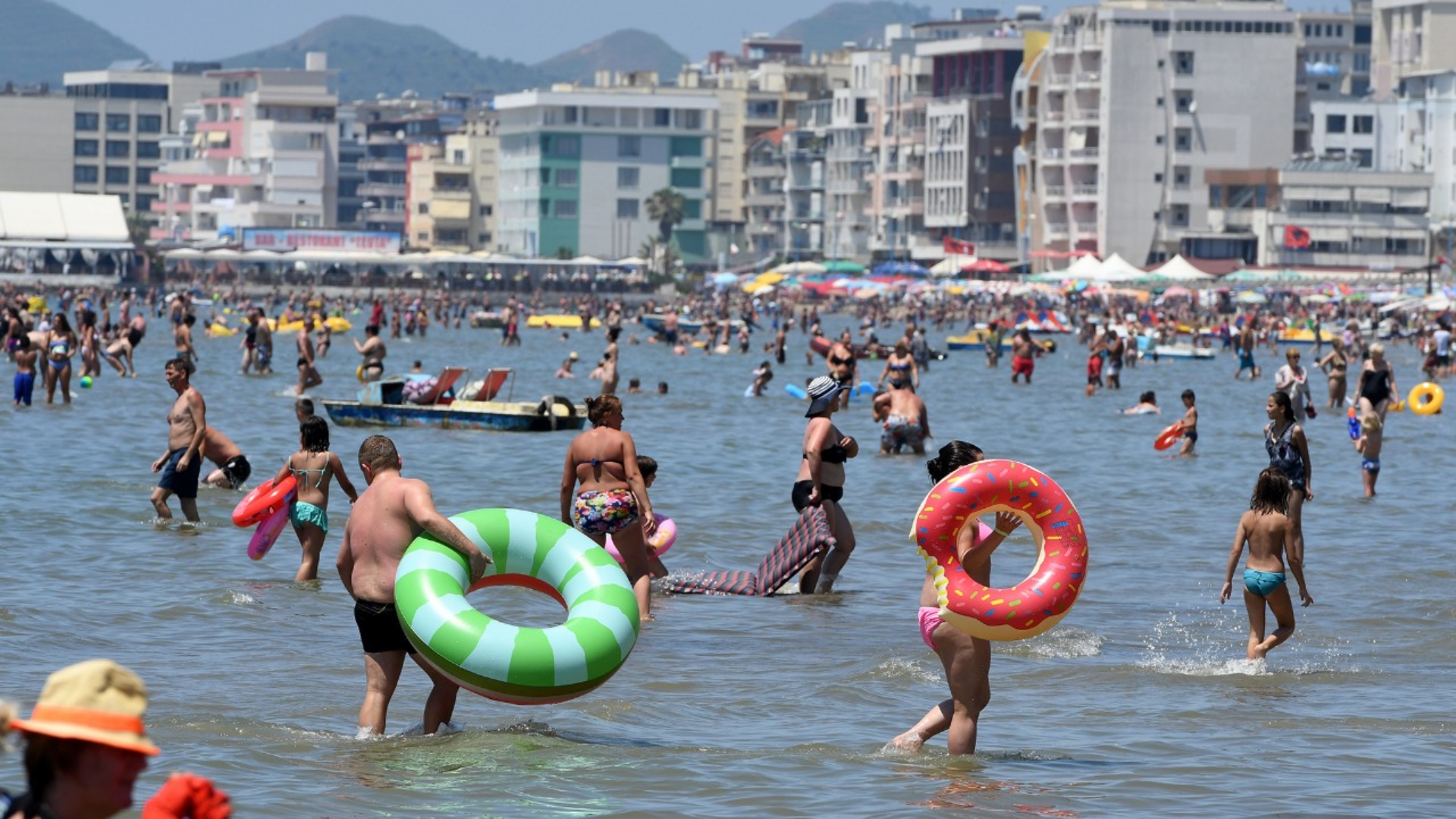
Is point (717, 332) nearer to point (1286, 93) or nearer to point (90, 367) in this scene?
point (90, 367)

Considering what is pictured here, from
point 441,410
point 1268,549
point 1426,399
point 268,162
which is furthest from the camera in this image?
point 268,162

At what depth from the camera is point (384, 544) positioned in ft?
26.1

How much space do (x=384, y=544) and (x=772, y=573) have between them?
5716 mm

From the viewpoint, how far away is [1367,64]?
490 ft

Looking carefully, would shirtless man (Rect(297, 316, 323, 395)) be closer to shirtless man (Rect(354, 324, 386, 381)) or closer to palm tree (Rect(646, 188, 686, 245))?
shirtless man (Rect(354, 324, 386, 381))

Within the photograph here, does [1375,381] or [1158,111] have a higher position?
[1158,111]

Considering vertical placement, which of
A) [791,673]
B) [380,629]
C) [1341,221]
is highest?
[1341,221]

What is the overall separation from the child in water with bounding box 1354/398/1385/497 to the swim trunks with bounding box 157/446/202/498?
9491mm

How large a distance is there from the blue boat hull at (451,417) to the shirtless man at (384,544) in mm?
19436

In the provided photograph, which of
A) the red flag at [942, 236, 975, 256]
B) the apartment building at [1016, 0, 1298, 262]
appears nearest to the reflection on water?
the red flag at [942, 236, 975, 256]

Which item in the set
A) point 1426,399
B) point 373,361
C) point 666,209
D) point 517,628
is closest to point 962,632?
point 517,628

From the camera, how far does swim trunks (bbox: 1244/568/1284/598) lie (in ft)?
34.7

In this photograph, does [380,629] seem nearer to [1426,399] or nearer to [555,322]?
[1426,399]

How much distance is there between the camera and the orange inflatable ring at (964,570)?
784 cm
